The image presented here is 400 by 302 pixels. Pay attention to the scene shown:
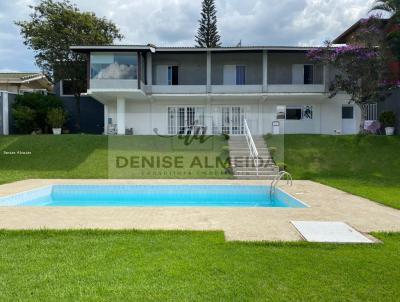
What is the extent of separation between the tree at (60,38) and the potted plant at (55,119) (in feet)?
14.5

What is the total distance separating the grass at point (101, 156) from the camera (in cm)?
1761

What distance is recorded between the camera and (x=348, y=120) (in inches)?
1083

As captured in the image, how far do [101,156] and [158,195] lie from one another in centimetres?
690

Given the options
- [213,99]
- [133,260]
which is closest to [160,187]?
[133,260]

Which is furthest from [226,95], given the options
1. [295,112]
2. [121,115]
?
[121,115]

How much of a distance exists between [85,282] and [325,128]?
25488 millimetres

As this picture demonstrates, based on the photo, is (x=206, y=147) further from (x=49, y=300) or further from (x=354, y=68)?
(x=49, y=300)

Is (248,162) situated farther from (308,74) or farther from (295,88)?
(308,74)

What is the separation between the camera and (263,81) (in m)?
26.4

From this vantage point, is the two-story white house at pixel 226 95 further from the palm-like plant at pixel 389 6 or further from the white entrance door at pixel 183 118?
the palm-like plant at pixel 389 6

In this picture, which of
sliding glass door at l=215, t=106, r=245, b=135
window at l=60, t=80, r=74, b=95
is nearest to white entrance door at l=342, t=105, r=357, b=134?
sliding glass door at l=215, t=106, r=245, b=135

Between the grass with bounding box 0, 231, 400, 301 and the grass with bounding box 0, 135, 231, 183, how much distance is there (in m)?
11.1

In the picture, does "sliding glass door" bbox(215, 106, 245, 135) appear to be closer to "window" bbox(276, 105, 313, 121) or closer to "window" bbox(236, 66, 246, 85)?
"window" bbox(236, 66, 246, 85)

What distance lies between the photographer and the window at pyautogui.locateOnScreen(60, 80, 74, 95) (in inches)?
1271
